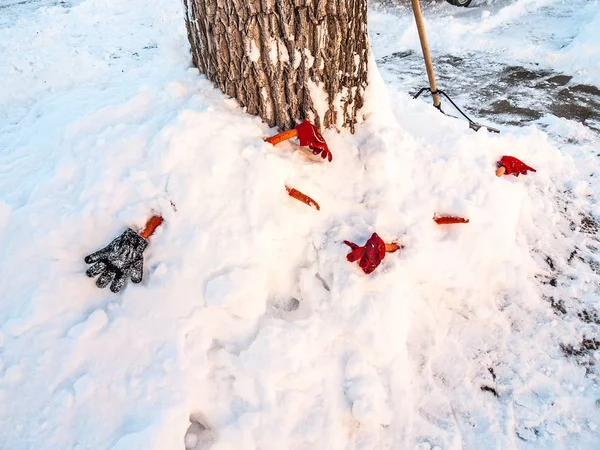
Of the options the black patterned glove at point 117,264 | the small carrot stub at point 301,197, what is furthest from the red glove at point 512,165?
the black patterned glove at point 117,264

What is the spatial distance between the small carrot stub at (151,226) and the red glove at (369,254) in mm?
857

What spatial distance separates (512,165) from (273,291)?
5.57 feet

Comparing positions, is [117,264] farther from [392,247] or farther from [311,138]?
[392,247]

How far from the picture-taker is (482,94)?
416cm

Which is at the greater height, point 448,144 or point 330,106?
point 330,106

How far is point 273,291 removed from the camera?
6.15 feet

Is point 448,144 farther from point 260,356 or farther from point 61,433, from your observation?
point 61,433

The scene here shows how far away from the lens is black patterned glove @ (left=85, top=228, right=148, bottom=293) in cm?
170

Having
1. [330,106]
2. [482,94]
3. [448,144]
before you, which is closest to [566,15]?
[482,94]

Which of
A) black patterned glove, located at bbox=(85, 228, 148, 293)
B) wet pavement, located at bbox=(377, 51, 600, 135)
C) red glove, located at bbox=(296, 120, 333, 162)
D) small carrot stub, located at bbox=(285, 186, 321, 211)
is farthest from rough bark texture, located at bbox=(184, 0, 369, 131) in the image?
wet pavement, located at bbox=(377, 51, 600, 135)

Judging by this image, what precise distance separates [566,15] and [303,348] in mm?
6542

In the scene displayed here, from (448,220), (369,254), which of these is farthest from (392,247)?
(448,220)

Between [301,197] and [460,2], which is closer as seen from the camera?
[301,197]

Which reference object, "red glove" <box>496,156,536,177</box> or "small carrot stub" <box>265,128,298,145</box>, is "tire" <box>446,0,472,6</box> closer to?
"red glove" <box>496,156,536,177</box>
